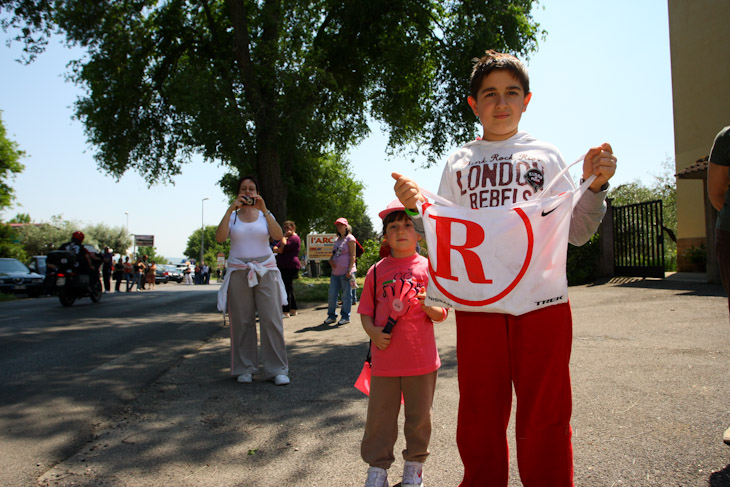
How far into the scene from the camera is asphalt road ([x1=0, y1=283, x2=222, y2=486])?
3.51 m

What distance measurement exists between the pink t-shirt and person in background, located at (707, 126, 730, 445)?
60.8 inches

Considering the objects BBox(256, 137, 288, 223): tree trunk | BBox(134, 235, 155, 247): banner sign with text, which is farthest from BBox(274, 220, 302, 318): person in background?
BBox(134, 235, 155, 247): banner sign with text

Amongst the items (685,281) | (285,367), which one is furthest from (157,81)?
(685,281)

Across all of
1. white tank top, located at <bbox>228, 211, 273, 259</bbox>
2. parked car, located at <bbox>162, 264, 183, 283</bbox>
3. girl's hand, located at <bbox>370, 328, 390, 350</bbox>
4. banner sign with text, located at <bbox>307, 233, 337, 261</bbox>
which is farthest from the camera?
parked car, located at <bbox>162, 264, 183, 283</bbox>

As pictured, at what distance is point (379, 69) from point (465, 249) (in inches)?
629

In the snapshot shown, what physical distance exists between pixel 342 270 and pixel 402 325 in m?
7.27

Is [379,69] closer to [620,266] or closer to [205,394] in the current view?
[620,266]

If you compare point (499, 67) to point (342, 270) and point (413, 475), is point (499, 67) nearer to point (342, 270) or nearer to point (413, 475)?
point (413, 475)

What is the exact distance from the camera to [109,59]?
53.1 ft

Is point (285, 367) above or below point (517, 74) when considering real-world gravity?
below

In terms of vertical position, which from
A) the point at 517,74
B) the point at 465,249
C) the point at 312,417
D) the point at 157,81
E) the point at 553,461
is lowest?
the point at 312,417

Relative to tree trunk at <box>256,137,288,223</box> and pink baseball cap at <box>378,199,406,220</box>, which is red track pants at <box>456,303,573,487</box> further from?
tree trunk at <box>256,137,288,223</box>

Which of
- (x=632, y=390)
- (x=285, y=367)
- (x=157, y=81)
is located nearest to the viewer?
(x=632, y=390)

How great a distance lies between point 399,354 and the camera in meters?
2.77
